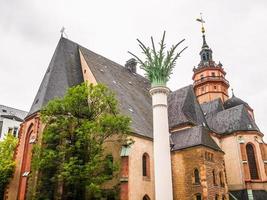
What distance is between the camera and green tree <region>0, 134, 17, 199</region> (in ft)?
74.1

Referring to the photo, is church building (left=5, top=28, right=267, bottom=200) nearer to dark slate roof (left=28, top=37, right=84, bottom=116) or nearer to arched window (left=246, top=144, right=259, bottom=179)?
dark slate roof (left=28, top=37, right=84, bottom=116)

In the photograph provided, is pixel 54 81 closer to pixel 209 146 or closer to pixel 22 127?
pixel 22 127

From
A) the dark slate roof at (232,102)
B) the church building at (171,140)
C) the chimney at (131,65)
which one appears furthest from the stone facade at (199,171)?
the dark slate roof at (232,102)

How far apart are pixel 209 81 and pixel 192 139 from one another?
27.1 m

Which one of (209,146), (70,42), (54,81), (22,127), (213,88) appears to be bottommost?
(209,146)

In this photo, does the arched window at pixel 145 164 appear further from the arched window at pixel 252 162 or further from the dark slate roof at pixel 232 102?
the dark slate roof at pixel 232 102

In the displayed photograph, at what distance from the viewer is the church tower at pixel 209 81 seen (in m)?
48.5

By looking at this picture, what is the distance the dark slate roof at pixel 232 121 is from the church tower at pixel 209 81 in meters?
12.3

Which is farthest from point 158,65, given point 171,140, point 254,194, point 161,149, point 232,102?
point 232,102

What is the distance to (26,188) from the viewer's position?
1956cm

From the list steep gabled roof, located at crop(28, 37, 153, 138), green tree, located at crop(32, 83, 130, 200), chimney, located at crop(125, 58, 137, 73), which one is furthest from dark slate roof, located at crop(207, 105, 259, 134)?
green tree, located at crop(32, 83, 130, 200)

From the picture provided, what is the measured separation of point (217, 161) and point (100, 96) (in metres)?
10.9

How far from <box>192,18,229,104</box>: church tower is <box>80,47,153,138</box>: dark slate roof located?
18.0 metres

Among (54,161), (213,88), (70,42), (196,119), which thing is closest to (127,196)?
(54,161)
